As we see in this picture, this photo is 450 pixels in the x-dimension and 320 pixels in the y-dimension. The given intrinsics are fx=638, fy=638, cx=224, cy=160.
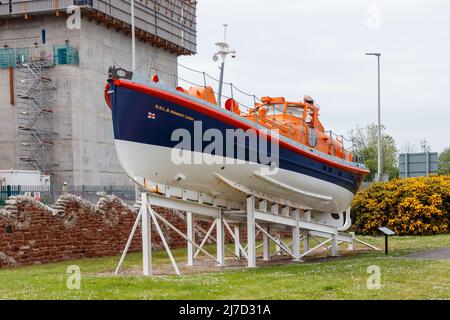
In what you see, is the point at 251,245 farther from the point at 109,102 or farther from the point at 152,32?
the point at 152,32

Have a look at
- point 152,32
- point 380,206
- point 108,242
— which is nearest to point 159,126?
point 108,242

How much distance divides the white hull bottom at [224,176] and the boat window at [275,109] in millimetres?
2491

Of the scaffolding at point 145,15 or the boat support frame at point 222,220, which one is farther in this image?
the scaffolding at point 145,15

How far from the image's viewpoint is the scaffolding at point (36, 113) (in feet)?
137

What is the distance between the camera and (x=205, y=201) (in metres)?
16.8

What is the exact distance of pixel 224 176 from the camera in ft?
52.9

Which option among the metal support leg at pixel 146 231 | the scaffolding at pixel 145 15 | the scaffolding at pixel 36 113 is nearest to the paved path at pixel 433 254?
the metal support leg at pixel 146 231

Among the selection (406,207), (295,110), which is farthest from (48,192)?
(406,207)

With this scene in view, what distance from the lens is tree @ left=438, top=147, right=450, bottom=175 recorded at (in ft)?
243

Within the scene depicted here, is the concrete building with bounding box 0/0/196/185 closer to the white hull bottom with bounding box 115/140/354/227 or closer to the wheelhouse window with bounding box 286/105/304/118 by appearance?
the wheelhouse window with bounding box 286/105/304/118

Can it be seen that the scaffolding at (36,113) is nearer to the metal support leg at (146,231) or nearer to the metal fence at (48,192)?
the metal fence at (48,192)

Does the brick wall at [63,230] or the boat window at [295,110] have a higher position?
the boat window at [295,110]

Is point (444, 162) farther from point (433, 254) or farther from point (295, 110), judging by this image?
point (295, 110)

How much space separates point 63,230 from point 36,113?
22.9 meters
